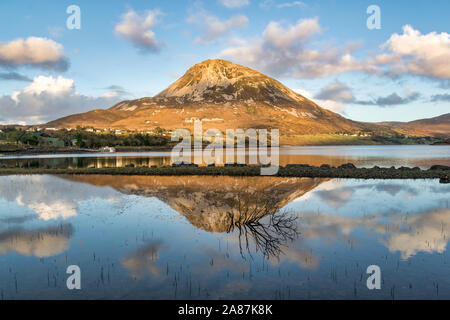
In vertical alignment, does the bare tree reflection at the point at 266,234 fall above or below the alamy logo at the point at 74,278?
above

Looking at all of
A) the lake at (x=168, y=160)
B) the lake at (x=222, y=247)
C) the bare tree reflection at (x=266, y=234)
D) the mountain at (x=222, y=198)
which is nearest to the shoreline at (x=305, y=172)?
the mountain at (x=222, y=198)

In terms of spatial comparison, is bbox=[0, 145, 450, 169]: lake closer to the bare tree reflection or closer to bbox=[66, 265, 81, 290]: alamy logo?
the bare tree reflection

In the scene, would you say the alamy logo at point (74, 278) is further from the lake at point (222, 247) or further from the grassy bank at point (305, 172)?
the grassy bank at point (305, 172)

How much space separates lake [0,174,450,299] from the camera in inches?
392

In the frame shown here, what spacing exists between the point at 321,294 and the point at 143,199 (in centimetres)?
1881

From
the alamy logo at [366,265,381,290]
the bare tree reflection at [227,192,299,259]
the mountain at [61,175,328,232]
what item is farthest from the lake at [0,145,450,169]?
the alamy logo at [366,265,381,290]

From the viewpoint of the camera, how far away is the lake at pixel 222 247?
996 cm

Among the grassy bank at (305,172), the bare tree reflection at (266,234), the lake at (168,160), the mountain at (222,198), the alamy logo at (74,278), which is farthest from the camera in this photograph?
the lake at (168,160)

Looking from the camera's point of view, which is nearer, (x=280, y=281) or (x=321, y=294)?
(x=321, y=294)

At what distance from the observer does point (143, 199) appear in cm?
2577

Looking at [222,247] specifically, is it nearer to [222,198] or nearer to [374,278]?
[374,278]

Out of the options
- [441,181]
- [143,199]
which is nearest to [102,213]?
[143,199]

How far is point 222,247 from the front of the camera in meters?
13.9
